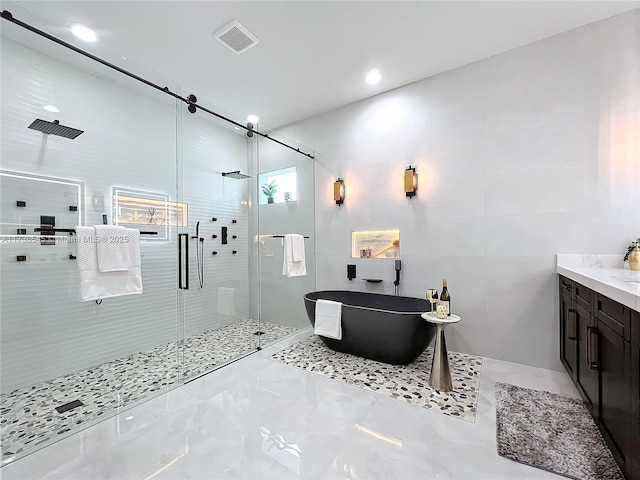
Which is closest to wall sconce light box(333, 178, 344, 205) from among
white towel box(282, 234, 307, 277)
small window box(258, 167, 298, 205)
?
small window box(258, 167, 298, 205)

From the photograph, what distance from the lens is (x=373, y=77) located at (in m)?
3.36

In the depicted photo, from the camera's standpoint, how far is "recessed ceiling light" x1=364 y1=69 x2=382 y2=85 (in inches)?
128

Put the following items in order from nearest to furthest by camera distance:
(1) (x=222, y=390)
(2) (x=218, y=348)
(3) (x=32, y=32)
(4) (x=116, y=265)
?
A: (3) (x=32, y=32) → (4) (x=116, y=265) → (1) (x=222, y=390) → (2) (x=218, y=348)

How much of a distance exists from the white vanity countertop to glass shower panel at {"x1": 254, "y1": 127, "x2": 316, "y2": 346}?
292cm

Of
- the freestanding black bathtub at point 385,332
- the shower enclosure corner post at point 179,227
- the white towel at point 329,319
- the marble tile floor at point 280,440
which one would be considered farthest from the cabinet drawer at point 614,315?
the shower enclosure corner post at point 179,227

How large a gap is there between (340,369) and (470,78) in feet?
11.3

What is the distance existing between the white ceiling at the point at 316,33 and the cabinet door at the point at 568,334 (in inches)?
97.1

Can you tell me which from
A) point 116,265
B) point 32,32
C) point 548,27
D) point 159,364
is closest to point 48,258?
point 116,265

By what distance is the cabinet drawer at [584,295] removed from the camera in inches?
74.1

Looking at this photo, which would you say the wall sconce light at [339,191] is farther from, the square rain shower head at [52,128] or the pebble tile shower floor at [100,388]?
the square rain shower head at [52,128]

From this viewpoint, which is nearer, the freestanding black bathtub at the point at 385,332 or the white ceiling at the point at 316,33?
the white ceiling at the point at 316,33

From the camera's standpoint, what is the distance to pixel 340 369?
281 cm

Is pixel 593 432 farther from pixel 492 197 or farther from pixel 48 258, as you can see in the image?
pixel 48 258

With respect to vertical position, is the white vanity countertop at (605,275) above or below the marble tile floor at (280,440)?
above
